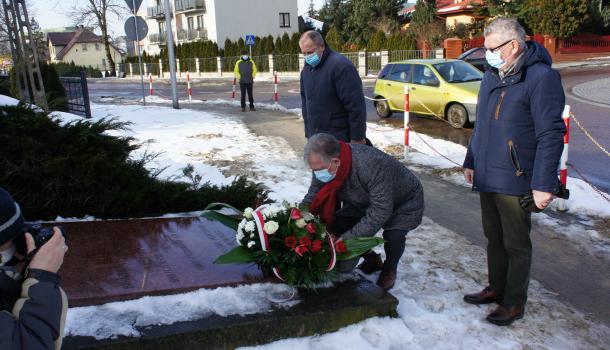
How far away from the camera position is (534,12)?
3544 cm

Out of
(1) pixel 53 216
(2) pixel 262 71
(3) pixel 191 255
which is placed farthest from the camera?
(2) pixel 262 71

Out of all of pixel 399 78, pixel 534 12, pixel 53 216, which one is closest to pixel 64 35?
pixel 534 12

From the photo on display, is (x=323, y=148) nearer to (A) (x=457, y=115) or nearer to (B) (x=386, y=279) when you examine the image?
(B) (x=386, y=279)

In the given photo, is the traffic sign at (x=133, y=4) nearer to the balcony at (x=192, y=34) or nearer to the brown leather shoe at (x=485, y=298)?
the brown leather shoe at (x=485, y=298)

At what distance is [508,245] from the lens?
3195mm

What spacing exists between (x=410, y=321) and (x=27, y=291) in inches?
87.6

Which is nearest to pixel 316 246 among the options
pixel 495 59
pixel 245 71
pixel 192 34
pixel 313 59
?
pixel 495 59

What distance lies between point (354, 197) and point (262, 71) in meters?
38.4

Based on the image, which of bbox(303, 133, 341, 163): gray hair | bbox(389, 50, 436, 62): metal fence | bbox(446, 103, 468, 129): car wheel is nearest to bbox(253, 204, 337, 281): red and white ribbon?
bbox(303, 133, 341, 163): gray hair

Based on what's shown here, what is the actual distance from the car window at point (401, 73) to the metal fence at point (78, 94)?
748 centimetres

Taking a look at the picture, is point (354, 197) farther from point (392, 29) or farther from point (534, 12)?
point (392, 29)

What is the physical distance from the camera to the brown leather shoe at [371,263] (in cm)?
394

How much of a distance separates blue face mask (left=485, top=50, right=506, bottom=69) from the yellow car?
819 cm

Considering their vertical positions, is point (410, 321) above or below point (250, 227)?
below
